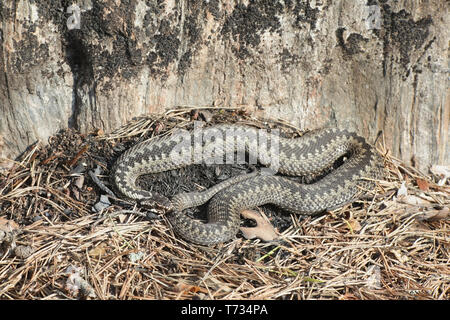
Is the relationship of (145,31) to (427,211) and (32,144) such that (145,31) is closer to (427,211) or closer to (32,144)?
(32,144)

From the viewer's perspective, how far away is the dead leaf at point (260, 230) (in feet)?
14.1

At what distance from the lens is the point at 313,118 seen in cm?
518

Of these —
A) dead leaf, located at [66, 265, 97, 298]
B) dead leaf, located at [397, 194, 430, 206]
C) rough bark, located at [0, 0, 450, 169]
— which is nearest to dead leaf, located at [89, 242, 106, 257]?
dead leaf, located at [66, 265, 97, 298]

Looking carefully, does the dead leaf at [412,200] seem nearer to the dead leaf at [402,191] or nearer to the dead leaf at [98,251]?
the dead leaf at [402,191]

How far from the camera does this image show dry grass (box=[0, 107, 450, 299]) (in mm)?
3715

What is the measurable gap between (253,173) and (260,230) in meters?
0.72

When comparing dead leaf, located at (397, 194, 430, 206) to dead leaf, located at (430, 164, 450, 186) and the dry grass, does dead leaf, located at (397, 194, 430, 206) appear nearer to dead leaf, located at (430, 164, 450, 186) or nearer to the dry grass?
the dry grass

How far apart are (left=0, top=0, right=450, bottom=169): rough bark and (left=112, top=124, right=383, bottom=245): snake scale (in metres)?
0.30

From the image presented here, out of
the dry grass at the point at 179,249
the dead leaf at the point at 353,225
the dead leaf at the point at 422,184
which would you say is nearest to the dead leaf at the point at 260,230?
the dry grass at the point at 179,249

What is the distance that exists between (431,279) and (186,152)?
253 centimetres

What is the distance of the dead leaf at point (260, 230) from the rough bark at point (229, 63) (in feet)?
3.80

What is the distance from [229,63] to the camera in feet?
15.7

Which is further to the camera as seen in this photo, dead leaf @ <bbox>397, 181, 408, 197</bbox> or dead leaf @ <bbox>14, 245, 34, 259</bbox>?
dead leaf @ <bbox>397, 181, 408, 197</bbox>
